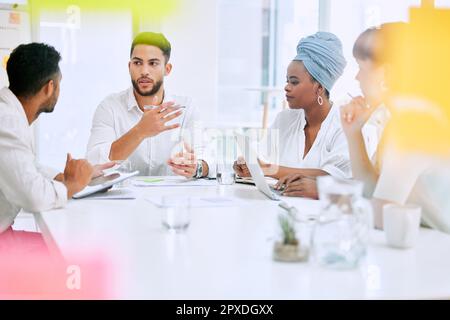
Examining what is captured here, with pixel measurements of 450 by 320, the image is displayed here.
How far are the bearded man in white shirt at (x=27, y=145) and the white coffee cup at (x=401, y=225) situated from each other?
2.37 ft

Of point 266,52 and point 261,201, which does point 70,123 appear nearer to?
point 261,201

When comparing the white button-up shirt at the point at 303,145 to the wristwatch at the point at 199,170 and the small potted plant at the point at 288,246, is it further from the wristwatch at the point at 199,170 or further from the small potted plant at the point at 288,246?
the small potted plant at the point at 288,246

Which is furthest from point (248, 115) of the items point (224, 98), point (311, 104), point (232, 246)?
point (232, 246)

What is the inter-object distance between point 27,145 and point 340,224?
2.45 feet

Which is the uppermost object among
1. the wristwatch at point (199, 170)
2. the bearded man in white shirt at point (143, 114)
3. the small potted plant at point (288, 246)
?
the bearded man in white shirt at point (143, 114)

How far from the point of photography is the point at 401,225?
818mm

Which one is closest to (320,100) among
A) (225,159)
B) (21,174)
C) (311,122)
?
(311,122)

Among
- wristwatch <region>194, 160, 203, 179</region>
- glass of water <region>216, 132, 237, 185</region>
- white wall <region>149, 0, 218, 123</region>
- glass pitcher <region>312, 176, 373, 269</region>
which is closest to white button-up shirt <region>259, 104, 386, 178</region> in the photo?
glass of water <region>216, 132, 237, 185</region>

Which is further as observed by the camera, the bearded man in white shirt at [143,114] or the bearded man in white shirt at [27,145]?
the bearded man in white shirt at [143,114]

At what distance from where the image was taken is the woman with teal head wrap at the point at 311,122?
1589 millimetres

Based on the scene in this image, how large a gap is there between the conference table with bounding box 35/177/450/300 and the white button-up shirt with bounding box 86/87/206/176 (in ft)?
2.67

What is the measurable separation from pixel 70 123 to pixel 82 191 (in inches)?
30.8

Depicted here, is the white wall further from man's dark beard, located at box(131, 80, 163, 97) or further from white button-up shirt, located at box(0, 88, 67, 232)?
white button-up shirt, located at box(0, 88, 67, 232)

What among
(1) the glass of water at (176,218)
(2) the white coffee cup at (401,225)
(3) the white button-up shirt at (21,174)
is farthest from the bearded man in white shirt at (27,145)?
(2) the white coffee cup at (401,225)
